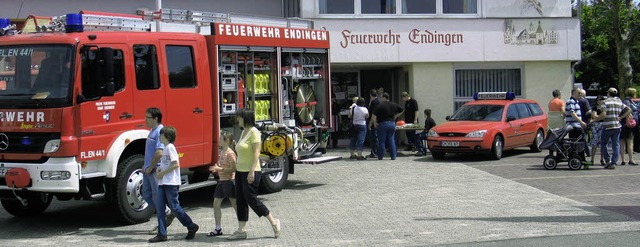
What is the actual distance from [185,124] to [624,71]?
21.9 meters

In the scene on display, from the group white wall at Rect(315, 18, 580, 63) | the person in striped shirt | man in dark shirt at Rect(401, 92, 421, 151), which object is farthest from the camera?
white wall at Rect(315, 18, 580, 63)

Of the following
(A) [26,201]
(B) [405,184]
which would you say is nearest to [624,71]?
(B) [405,184]

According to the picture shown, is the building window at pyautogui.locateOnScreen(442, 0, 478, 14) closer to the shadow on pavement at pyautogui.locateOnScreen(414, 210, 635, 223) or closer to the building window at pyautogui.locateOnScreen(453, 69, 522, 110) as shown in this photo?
the building window at pyautogui.locateOnScreen(453, 69, 522, 110)

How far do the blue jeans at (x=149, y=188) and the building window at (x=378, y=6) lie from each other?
12670 millimetres

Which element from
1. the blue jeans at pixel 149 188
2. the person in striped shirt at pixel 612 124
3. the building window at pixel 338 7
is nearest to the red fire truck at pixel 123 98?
the blue jeans at pixel 149 188

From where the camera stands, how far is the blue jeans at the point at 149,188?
9.27 meters

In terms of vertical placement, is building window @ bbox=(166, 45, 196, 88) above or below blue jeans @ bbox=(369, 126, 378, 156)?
above

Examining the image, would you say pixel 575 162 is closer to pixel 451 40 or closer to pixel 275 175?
pixel 275 175

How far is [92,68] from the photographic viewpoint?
9.70 meters

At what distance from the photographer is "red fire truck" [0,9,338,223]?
371 inches

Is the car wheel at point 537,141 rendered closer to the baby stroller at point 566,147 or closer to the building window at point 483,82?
the building window at point 483,82

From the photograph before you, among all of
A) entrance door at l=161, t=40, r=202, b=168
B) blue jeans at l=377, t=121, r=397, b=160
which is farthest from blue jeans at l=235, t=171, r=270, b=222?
blue jeans at l=377, t=121, r=397, b=160

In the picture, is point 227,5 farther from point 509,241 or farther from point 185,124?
point 509,241

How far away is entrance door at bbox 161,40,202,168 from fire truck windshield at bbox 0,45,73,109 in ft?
5.35
